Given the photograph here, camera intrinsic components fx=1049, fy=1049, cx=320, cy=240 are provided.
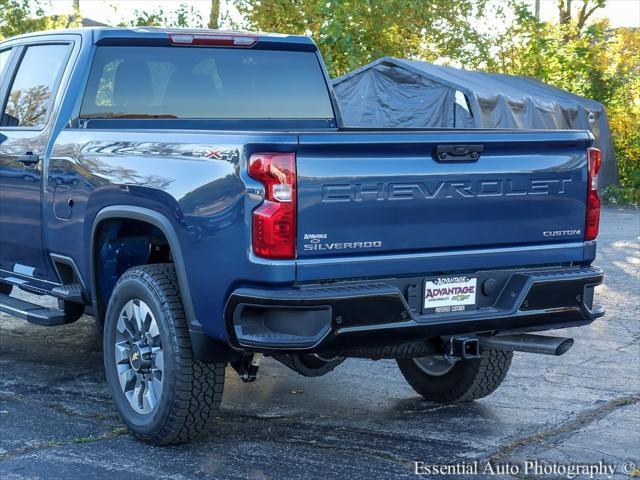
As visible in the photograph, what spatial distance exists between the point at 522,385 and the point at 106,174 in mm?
2835

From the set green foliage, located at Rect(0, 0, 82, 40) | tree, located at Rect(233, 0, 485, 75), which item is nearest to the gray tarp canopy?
tree, located at Rect(233, 0, 485, 75)

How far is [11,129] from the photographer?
253 inches

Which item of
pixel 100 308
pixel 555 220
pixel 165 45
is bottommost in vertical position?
pixel 100 308

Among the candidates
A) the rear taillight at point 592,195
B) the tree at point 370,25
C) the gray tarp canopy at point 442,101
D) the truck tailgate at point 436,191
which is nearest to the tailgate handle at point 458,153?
the truck tailgate at point 436,191

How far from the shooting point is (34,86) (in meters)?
6.49

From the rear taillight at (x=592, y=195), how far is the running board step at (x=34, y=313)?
2931 millimetres

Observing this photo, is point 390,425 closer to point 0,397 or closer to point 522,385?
point 522,385

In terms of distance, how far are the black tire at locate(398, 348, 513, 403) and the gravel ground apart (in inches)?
3.1

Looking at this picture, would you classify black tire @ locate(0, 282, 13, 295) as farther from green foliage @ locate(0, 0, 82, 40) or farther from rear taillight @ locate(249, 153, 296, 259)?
green foliage @ locate(0, 0, 82, 40)

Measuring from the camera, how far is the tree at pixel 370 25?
2269 centimetres

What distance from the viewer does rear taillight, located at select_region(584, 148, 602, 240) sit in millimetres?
5160

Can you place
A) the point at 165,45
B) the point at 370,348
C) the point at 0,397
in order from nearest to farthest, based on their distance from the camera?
the point at 370,348 → the point at 0,397 → the point at 165,45

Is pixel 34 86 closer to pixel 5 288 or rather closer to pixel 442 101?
pixel 5 288

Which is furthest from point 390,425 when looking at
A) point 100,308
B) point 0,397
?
point 0,397
